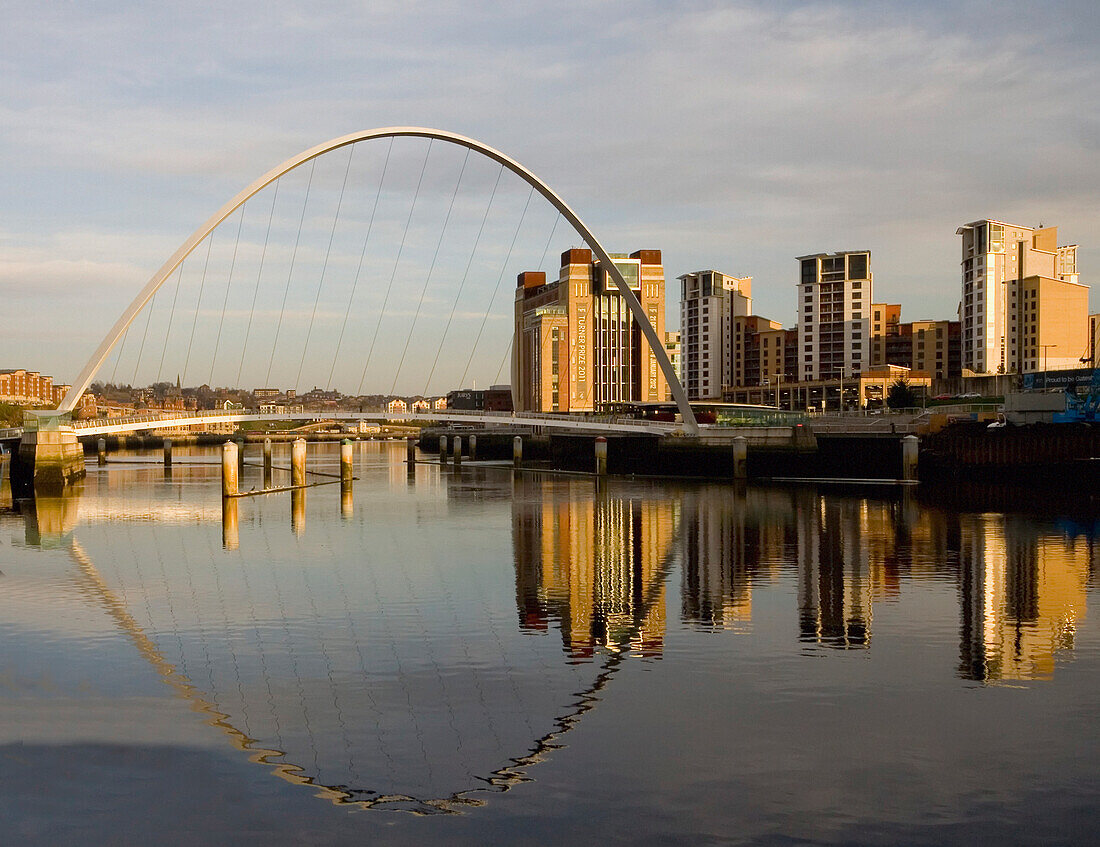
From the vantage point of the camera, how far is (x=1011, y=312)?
154m

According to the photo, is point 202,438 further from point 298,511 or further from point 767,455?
point 298,511

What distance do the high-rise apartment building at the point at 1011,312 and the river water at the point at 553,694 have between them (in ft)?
441

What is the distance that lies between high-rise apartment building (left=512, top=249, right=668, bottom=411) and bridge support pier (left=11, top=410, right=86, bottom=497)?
11955cm

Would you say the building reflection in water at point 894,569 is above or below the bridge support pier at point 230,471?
below

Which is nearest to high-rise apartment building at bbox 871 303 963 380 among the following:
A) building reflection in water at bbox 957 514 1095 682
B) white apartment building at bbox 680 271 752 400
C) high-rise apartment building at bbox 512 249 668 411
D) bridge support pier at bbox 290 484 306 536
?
white apartment building at bbox 680 271 752 400

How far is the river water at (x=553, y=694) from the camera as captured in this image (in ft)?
29.8

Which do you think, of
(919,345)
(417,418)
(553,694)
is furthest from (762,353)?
(553,694)

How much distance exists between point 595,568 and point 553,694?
A: 1169 cm

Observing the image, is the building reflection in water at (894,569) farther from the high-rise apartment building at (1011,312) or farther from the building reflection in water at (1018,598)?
the high-rise apartment building at (1011,312)

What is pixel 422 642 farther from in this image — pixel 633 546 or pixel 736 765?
pixel 633 546

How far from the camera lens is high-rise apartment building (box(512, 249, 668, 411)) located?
171 meters

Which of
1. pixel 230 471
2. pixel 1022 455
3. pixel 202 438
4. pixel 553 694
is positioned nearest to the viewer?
pixel 553 694

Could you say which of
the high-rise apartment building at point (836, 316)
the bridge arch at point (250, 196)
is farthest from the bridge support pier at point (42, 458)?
the high-rise apartment building at point (836, 316)

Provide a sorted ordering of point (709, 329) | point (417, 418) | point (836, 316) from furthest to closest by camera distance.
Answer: point (709, 329)
point (836, 316)
point (417, 418)
